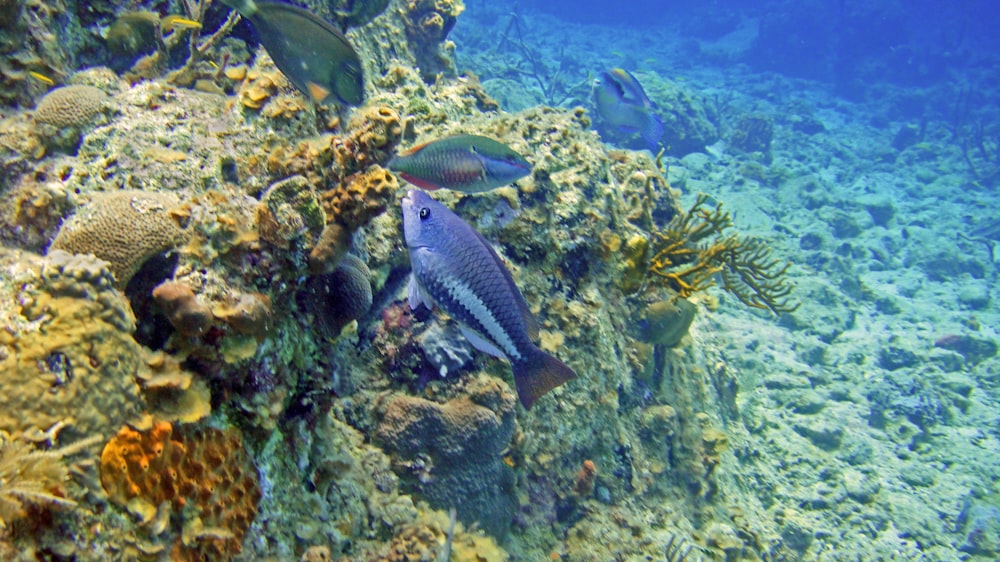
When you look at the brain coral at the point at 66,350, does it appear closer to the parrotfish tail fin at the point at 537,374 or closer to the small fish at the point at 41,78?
the parrotfish tail fin at the point at 537,374

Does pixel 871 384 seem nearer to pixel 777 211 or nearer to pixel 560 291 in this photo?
pixel 777 211

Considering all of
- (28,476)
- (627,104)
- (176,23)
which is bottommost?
(28,476)

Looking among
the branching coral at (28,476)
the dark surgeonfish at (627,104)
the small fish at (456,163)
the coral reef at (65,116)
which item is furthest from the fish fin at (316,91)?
the dark surgeonfish at (627,104)

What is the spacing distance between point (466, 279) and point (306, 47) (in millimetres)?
1488

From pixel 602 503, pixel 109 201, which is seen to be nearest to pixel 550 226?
pixel 602 503

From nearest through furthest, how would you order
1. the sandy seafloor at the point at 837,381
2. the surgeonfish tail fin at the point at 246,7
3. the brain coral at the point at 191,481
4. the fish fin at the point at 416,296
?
1. the brain coral at the point at 191,481
2. the fish fin at the point at 416,296
3. the surgeonfish tail fin at the point at 246,7
4. the sandy seafloor at the point at 837,381

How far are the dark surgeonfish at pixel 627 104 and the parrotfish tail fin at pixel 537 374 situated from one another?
17.2 feet

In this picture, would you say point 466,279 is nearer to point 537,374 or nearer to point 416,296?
point 416,296

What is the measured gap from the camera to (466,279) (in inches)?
80.1

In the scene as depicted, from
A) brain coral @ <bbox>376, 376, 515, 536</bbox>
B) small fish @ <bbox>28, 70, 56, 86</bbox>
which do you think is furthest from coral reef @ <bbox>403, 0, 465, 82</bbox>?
brain coral @ <bbox>376, 376, 515, 536</bbox>

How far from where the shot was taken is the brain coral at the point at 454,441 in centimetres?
269

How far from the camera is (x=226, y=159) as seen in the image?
2594 millimetres

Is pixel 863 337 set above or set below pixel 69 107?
above

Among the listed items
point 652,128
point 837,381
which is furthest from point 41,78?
point 837,381
